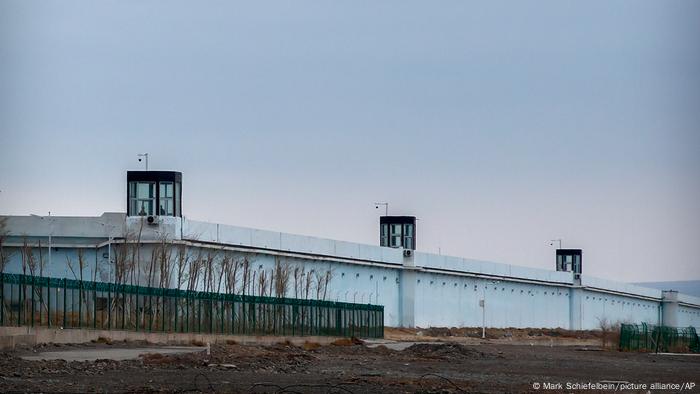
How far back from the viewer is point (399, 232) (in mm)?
97875

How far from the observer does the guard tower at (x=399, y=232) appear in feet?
320

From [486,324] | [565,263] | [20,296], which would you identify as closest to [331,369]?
[20,296]

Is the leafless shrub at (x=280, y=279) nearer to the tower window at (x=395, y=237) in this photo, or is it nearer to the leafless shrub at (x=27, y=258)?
the leafless shrub at (x=27, y=258)

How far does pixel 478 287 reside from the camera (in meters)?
99.5

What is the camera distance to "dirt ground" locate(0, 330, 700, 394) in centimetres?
2567

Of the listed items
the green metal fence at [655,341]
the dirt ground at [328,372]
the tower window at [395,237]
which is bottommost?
the green metal fence at [655,341]

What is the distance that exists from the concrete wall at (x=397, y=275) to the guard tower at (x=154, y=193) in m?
1.46

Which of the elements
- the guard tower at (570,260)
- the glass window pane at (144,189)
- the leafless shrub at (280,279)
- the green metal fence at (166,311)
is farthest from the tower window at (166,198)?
the guard tower at (570,260)

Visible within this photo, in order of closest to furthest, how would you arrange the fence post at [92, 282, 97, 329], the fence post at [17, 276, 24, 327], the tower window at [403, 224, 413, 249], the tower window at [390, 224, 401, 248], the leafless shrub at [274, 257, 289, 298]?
the fence post at [17, 276, 24, 327] < the fence post at [92, 282, 97, 329] < the leafless shrub at [274, 257, 289, 298] < the tower window at [403, 224, 413, 249] < the tower window at [390, 224, 401, 248]

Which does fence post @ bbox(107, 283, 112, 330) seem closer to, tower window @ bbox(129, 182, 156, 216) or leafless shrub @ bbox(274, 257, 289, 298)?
tower window @ bbox(129, 182, 156, 216)

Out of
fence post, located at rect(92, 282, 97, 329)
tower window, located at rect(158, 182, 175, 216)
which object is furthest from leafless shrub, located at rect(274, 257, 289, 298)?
fence post, located at rect(92, 282, 97, 329)

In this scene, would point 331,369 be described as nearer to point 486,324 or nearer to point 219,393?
point 219,393

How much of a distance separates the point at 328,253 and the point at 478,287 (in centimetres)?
2332

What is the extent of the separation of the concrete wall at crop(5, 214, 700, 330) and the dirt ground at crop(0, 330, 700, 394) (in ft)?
69.0
